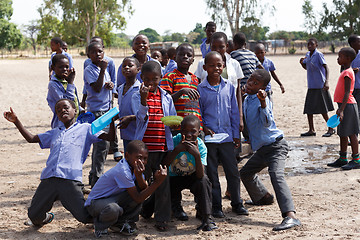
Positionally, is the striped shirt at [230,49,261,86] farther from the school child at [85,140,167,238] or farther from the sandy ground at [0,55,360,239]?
the school child at [85,140,167,238]

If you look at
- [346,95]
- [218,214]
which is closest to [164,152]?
[218,214]

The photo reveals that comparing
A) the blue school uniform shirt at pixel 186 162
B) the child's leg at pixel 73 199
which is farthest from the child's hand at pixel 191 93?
the child's leg at pixel 73 199

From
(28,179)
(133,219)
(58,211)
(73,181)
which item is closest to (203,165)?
(133,219)

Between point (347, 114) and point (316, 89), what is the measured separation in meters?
2.19

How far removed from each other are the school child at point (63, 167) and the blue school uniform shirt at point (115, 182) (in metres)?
0.18

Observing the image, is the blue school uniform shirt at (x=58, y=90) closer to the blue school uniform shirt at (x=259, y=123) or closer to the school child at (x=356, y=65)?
the blue school uniform shirt at (x=259, y=123)

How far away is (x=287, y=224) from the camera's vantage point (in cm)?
409

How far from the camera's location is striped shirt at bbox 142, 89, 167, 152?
4207mm

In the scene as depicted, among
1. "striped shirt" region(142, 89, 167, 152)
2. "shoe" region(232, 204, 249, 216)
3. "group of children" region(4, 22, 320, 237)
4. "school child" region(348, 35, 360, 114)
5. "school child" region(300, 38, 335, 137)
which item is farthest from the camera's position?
"school child" region(300, 38, 335, 137)

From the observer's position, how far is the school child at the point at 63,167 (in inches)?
160

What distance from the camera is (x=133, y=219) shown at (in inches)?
160

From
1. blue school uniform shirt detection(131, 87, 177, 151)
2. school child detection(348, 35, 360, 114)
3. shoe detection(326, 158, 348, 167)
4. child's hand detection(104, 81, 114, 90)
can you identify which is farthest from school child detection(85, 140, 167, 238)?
school child detection(348, 35, 360, 114)

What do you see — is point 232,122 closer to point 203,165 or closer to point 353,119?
point 203,165

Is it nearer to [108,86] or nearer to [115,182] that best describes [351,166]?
[108,86]
